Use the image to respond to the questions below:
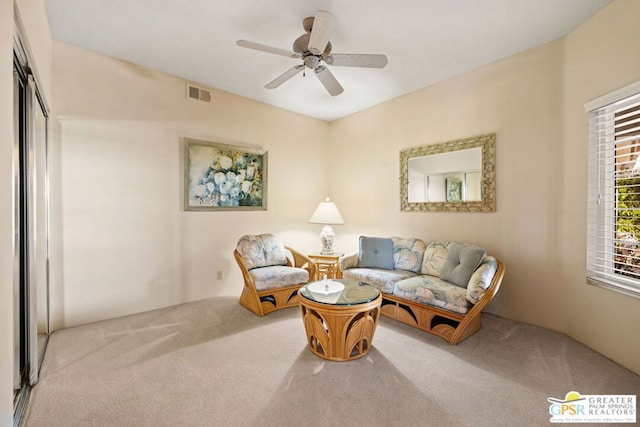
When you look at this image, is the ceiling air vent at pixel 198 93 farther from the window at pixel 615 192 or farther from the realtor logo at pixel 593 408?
the realtor logo at pixel 593 408

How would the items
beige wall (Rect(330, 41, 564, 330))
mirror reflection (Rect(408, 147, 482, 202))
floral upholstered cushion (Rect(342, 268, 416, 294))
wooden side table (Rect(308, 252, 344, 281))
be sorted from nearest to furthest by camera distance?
1. beige wall (Rect(330, 41, 564, 330))
2. floral upholstered cushion (Rect(342, 268, 416, 294))
3. mirror reflection (Rect(408, 147, 482, 202))
4. wooden side table (Rect(308, 252, 344, 281))

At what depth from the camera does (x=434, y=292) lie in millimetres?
2721

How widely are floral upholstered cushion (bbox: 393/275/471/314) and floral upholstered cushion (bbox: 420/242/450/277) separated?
0.17 m

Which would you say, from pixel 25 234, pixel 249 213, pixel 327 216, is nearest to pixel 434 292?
pixel 327 216

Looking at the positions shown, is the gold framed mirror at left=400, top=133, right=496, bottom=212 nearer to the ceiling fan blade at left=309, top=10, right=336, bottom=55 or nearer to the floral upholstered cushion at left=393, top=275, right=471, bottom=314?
the floral upholstered cushion at left=393, top=275, right=471, bottom=314

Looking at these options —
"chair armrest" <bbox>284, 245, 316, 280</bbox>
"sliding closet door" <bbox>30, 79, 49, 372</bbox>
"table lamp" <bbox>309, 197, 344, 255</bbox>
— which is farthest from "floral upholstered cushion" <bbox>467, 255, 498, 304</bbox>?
"sliding closet door" <bbox>30, 79, 49, 372</bbox>

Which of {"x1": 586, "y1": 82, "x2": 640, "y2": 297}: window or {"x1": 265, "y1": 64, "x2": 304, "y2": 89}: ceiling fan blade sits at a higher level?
{"x1": 265, "y1": 64, "x2": 304, "y2": 89}: ceiling fan blade

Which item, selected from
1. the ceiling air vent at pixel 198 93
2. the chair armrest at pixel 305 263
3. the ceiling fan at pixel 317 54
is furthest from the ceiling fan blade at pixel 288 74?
the chair armrest at pixel 305 263

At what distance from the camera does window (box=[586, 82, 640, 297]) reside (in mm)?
2172

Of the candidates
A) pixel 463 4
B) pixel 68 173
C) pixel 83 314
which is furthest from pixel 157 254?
pixel 463 4

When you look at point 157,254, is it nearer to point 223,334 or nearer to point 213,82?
point 223,334

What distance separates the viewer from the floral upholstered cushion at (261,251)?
11.7ft

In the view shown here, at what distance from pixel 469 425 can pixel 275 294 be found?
2.20 meters

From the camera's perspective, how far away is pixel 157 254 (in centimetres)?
341
